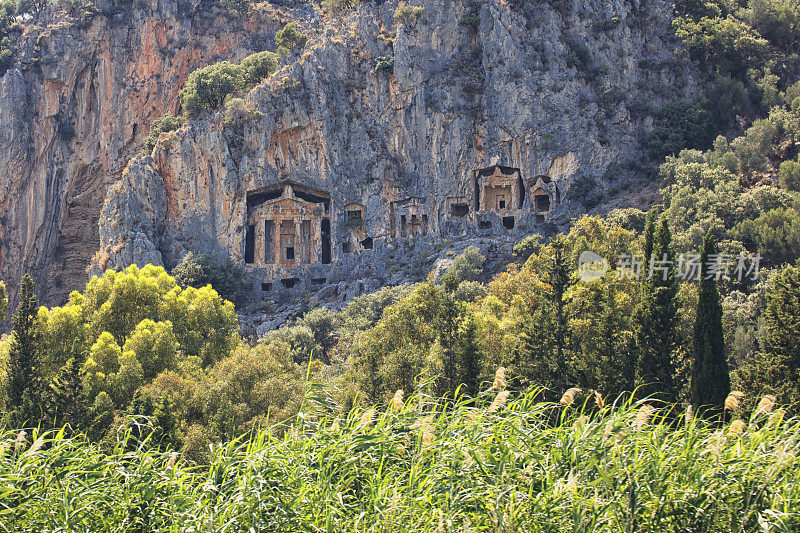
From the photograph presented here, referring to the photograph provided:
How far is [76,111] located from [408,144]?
33.2 meters

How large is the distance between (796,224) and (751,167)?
9.66m

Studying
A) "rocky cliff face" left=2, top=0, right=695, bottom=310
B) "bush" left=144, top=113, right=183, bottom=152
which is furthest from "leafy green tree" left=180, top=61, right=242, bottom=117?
"rocky cliff face" left=2, top=0, right=695, bottom=310

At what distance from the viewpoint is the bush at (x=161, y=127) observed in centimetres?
6638

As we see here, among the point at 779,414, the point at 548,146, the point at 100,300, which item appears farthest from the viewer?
the point at 548,146

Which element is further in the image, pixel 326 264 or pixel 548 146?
pixel 326 264

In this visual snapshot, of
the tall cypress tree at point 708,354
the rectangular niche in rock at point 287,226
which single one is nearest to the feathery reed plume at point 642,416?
the tall cypress tree at point 708,354

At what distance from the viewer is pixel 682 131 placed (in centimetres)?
5700

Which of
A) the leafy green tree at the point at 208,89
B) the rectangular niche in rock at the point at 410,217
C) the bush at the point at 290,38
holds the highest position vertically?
the bush at the point at 290,38

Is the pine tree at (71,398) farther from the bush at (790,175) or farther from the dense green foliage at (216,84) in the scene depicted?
the dense green foliage at (216,84)

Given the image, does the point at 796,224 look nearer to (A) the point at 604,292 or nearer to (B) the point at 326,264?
(A) the point at 604,292

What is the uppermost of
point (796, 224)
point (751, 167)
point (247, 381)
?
point (751, 167)

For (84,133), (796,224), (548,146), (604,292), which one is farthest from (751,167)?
(84,133)

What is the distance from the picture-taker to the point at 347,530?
11781 millimetres

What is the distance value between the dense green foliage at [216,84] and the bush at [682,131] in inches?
1311
